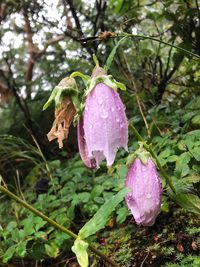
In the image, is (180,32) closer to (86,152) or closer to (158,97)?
(158,97)

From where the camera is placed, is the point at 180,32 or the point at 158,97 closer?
the point at 180,32

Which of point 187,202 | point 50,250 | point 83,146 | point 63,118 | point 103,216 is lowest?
point 50,250

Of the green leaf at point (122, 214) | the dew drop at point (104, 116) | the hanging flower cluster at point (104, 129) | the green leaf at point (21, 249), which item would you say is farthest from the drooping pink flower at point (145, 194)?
the green leaf at point (21, 249)

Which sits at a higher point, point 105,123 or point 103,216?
point 105,123

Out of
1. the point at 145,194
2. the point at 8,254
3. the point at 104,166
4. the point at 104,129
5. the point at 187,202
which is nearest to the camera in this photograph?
the point at 104,129

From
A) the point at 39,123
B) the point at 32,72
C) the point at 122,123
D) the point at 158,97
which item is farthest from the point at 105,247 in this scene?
the point at 32,72

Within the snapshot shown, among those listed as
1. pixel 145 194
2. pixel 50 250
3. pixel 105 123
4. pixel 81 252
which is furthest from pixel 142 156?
pixel 50 250

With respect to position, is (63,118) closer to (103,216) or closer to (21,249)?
(103,216)

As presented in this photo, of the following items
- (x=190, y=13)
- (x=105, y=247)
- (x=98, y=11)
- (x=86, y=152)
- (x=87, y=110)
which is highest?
(x=98, y=11)
